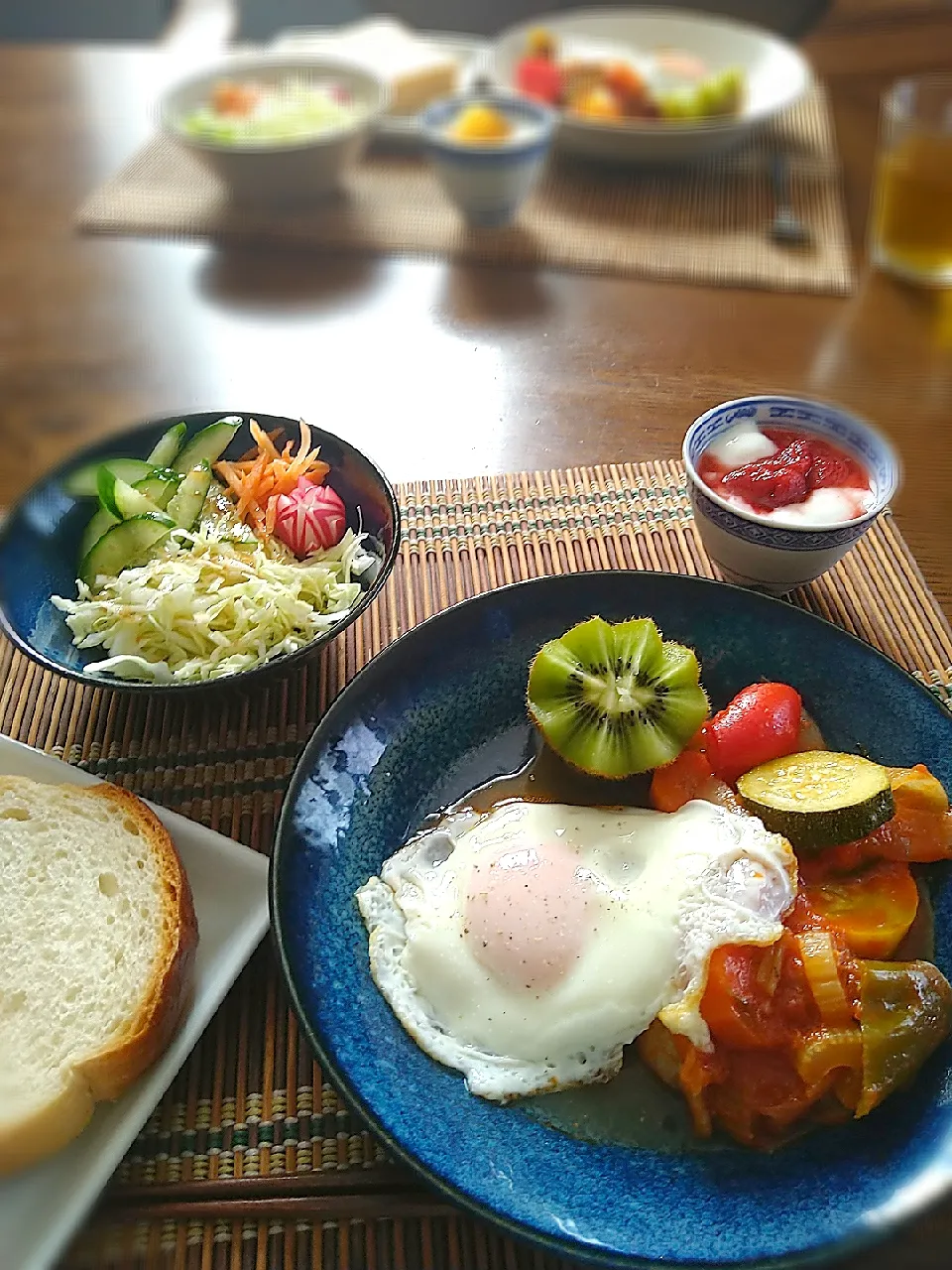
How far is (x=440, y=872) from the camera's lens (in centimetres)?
107

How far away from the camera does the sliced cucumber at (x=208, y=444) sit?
4.09 feet

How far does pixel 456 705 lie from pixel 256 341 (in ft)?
2.50

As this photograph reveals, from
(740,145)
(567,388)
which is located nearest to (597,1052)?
(567,388)

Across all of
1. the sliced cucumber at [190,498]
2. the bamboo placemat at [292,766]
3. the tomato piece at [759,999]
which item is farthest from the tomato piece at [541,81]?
the tomato piece at [759,999]

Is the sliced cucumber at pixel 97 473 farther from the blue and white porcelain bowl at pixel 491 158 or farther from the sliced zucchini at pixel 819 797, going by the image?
the blue and white porcelain bowl at pixel 491 158

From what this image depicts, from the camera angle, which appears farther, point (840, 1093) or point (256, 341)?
point (256, 341)

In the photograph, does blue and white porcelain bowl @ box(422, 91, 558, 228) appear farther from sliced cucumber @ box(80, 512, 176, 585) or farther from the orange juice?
sliced cucumber @ box(80, 512, 176, 585)

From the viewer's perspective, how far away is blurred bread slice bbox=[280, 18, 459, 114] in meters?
2.28

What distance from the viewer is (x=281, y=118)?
82.8 inches

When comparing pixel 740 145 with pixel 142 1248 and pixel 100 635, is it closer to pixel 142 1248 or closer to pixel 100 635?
pixel 100 635

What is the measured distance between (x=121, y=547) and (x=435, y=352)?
0.58 meters

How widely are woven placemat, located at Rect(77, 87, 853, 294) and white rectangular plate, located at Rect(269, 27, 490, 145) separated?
2.2 inches

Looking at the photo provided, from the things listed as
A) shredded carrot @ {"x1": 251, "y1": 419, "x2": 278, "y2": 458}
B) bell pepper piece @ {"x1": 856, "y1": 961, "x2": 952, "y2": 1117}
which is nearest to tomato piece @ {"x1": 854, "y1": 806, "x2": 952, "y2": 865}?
bell pepper piece @ {"x1": 856, "y1": 961, "x2": 952, "y2": 1117}

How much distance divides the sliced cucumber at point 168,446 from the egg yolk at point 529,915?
657mm
